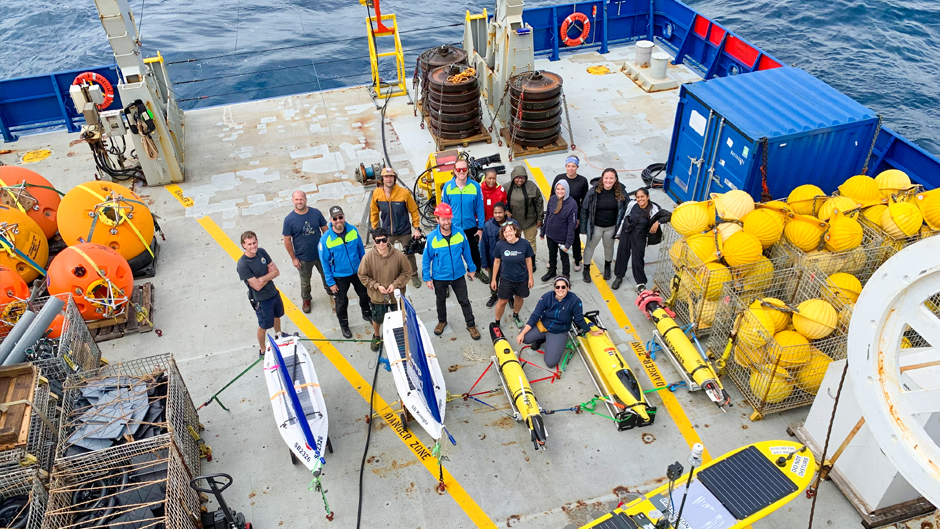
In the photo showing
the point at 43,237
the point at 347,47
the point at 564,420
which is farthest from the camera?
the point at 347,47

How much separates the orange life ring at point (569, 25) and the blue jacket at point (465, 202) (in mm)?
9492

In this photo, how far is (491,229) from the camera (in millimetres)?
8359

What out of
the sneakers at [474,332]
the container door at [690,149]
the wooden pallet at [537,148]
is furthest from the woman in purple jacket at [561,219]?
the wooden pallet at [537,148]

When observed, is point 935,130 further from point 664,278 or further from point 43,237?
point 43,237

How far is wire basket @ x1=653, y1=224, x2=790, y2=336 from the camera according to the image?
799 cm

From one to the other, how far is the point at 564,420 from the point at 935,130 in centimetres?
1591

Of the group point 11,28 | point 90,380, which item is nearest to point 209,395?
point 90,380

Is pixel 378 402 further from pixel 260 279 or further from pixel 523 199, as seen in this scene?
pixel 523 199

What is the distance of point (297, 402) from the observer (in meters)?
6.42

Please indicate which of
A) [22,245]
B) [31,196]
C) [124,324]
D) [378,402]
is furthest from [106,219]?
[378,402]

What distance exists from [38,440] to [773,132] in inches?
391

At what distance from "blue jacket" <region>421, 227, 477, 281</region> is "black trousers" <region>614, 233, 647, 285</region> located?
94.5 inches

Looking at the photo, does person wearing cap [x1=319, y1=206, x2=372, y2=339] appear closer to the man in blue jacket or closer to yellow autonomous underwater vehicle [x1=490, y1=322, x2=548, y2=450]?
the man in blue jacket

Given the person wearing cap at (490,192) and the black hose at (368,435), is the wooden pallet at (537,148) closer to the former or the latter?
the person wearing cap at (490,192)
